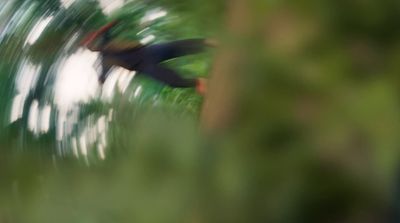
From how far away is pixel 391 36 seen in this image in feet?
0.63

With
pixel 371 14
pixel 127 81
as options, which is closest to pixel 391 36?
pixel 371 14

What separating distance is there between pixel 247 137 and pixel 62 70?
12cm

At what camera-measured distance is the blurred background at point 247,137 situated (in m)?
0.19

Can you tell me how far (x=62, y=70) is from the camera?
0.27 m

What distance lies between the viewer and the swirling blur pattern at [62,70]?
0.26 metres

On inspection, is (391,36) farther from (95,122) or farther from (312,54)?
(95,122)

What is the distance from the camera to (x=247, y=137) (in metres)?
0.20

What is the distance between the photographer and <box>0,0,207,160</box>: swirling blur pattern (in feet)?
0.84

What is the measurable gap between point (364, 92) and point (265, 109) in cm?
4

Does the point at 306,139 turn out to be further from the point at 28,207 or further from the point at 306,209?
the point at 28,207

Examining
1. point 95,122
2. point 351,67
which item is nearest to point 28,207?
point 95,122

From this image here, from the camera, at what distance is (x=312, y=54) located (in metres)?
0.19

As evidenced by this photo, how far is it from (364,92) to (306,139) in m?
0.03

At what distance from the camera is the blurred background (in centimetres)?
19
